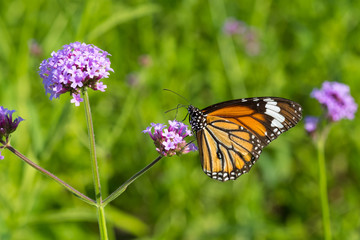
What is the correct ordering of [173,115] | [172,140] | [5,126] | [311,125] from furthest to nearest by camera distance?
1. [173,115]
2. [311,125]
3. [172,140]
4. [5,126]

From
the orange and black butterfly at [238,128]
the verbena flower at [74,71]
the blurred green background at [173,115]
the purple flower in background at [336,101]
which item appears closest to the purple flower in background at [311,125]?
the purple flower in background at [336,101]

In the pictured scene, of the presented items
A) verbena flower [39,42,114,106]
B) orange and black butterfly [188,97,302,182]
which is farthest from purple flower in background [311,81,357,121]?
verbena flower [39,42,114,106]

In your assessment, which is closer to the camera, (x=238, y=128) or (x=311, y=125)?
(x=238, y=128)

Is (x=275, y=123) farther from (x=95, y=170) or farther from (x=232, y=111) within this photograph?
(x=95, y=170)

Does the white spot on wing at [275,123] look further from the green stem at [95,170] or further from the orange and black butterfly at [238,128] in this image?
the green stem at [95,170]

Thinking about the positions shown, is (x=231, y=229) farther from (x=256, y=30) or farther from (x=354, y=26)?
(x=354, y=26)

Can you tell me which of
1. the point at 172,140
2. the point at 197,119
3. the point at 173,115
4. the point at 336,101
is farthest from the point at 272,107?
the point at 173,115

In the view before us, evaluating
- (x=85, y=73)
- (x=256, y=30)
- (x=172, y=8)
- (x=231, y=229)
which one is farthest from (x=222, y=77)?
(x=85, y=73)
